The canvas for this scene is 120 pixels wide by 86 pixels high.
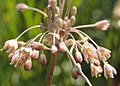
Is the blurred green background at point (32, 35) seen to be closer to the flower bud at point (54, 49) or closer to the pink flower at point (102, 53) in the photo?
the pink flower at point (102, 53)

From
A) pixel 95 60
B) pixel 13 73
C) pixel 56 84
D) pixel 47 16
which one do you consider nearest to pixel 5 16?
pixel 13 73

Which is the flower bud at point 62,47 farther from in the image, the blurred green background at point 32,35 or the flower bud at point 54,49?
the blurred green background at point 32,35

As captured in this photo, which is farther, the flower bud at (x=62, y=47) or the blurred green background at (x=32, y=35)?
the blurred green background at (x=32, y=35)

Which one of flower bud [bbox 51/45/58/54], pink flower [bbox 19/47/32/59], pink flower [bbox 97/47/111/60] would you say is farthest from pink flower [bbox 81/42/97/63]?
pink flower [bbox 19/47/32/59]

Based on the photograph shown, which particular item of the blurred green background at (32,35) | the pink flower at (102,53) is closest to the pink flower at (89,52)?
the pink flower at (102,53)

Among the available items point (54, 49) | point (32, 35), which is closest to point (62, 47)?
point (54, 49)

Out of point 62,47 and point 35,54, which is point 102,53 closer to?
point 62,47

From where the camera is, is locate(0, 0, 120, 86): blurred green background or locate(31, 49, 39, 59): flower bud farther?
locate(0, 0, 120, 86): blurred green background

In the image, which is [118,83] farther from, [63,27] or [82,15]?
[63,27]

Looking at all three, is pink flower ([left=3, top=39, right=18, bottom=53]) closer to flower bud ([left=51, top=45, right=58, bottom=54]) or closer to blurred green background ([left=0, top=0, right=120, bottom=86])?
flower bud ([left=51, top=45, right=58, bottom=54])

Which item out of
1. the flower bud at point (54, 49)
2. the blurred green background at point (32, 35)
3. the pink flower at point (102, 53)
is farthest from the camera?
the blurred green background at point (32, 35)

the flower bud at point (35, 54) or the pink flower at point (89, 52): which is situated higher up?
the flower bud at point (35, 54)

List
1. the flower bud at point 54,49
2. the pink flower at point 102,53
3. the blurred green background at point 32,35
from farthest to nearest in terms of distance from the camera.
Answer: the blurred green background at point 32,35 < the pink flower at point 102,53 < the flower bud at point 54,49
